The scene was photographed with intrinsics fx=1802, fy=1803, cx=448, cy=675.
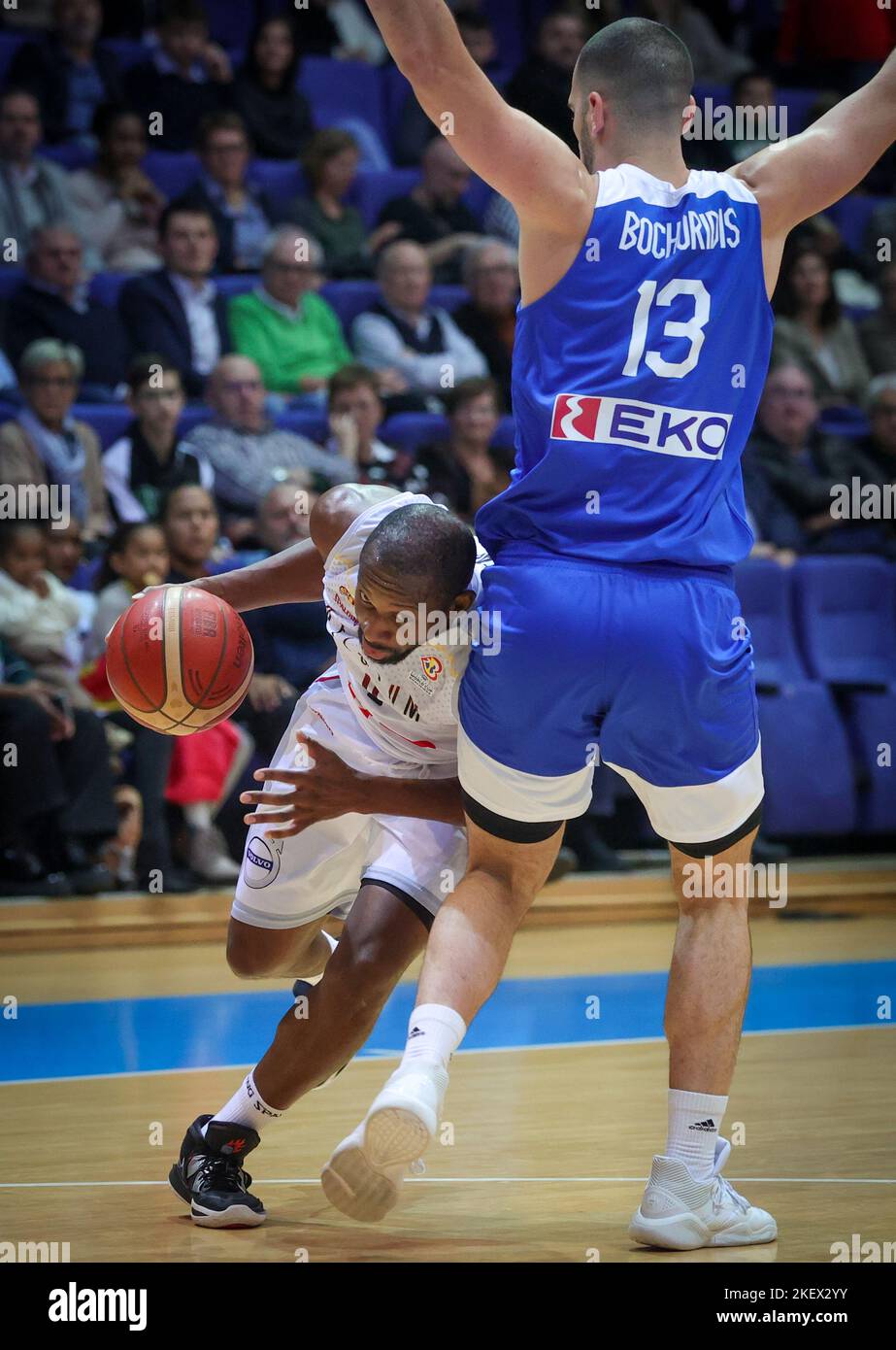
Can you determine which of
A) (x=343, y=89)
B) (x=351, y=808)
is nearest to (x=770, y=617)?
(x=343, y=89)

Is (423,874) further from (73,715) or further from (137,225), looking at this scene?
(137,225)

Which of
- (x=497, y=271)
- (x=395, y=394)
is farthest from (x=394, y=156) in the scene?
(x=395, y=394)

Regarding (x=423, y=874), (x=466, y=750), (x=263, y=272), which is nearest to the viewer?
(x=466, y=750)

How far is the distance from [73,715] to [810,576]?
391cm

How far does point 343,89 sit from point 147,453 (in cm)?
375

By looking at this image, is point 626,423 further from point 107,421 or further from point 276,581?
point 107,421

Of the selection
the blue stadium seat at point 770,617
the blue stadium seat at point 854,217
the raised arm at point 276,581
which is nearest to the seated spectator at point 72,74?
the blue stadium seat at point 770,617

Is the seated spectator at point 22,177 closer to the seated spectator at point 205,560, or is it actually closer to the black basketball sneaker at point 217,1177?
the seated spectator at point 205,560

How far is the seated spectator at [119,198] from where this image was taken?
384 inches

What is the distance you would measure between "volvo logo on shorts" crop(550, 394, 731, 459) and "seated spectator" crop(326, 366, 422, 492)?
18.3 feet

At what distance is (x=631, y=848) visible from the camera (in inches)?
354

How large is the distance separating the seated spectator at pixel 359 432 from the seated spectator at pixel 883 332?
3.72m

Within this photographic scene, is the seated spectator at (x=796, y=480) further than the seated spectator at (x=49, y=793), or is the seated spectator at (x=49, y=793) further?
the seated spectator at (x=796, y=480)

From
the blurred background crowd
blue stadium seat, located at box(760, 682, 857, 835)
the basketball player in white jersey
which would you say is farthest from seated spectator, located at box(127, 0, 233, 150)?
the basketball player in white jersey
